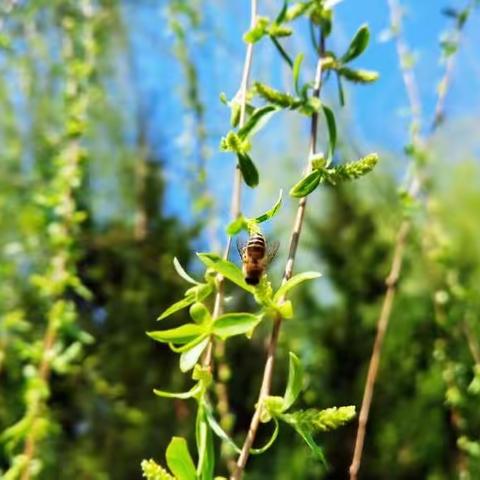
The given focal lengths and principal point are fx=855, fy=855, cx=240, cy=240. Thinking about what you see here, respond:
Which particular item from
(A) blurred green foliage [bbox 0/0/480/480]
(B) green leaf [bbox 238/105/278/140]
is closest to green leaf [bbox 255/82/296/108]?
(B) green leaf [bbox 238/105/278/140]

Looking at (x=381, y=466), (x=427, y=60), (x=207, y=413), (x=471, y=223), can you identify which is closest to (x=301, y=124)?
(x=427, y=60)

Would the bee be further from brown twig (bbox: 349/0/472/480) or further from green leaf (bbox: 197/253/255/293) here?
brown twig (bbox: 349/0/472/480)

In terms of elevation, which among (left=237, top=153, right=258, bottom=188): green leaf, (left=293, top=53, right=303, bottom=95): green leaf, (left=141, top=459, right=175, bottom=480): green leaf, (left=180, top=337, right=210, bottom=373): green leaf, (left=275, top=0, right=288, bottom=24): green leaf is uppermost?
(left=275, top=0, right=288, bottom=24): green leaf

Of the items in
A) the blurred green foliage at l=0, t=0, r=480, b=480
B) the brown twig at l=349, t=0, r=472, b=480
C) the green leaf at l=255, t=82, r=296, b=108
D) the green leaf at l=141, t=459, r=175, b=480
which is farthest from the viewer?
the blurred green foliage at l=0, t=0, r=480, b=480

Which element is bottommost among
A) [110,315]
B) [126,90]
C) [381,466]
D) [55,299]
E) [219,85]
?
[381,466]

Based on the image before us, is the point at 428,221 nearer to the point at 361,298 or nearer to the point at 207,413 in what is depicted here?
the point at 207,413

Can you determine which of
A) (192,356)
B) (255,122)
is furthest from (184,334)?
(255,122)

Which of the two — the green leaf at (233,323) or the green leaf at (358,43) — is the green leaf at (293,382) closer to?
the green leaf at (233,323)

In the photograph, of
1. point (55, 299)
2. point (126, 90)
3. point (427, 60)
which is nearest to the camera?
point (55, 299)
